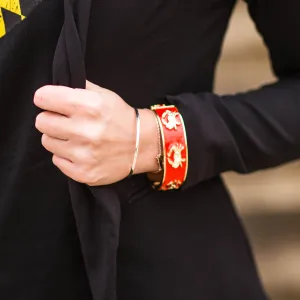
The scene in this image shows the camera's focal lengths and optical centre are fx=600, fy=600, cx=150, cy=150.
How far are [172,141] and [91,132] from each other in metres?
0.10

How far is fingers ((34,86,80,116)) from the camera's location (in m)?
0.58

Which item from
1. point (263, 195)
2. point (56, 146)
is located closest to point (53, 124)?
point (56, 146)

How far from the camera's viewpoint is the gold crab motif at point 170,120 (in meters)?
0.66

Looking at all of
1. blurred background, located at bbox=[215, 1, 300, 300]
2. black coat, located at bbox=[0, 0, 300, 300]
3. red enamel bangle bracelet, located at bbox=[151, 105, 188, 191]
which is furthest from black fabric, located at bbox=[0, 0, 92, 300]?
blurred background, located at bbox=[215, 1, 300, 300]

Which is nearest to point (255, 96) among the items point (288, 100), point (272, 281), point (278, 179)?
point (288, 100)

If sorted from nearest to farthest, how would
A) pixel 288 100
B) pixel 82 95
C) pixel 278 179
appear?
pixel 82 95 → pixel 288 100 → pixel 278 179

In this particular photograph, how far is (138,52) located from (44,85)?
109 mm

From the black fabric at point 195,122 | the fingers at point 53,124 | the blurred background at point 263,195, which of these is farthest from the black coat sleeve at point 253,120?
the blurred background at point 263,195

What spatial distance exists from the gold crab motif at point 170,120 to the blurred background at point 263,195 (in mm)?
597

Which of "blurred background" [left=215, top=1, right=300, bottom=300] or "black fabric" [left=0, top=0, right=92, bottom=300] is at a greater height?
"black fabric" [left=0, top=0, right=92, bottom=300]

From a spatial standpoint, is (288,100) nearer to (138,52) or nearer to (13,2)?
(138,52)

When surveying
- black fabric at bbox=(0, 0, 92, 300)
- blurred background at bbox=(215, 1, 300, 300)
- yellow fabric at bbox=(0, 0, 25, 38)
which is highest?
yellow fabric at bbox=(0, 0, 25, 38)

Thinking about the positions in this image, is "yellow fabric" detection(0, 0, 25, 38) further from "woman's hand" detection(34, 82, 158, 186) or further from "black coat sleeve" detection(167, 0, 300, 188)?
"black coat sleeve" detection(167, 0, 300, 188)

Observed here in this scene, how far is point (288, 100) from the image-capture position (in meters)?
0.71
